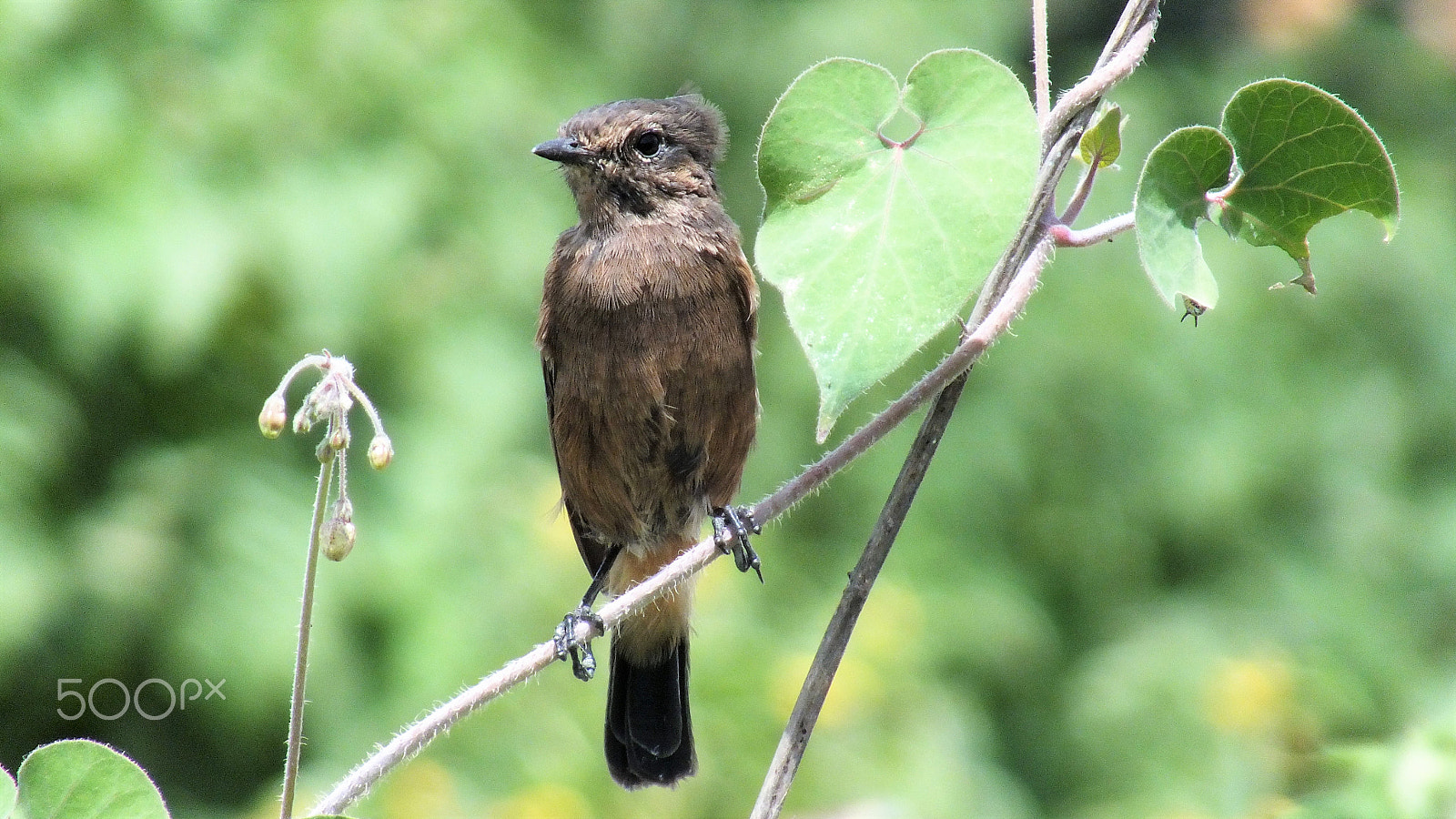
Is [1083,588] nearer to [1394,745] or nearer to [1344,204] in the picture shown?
[1394,745]

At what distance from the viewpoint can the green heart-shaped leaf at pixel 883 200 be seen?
1.58m

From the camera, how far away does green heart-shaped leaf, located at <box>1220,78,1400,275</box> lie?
164 centimetres

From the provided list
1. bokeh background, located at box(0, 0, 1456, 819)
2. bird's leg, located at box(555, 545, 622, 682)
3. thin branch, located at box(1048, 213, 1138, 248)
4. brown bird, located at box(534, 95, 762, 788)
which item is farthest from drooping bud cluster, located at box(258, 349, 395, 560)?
bokeh background, located at box(0, 0, 1456, 819)

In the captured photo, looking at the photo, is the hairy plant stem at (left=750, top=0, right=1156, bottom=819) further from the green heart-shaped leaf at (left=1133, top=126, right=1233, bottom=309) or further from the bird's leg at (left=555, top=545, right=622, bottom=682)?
the bird's leg at (left=555, top=545, right=622, bottom=682)

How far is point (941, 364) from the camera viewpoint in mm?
1671

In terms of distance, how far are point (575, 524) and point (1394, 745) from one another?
228 cm

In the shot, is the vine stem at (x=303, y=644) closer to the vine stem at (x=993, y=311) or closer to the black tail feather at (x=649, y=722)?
the vine stem at (x=993, y=311)

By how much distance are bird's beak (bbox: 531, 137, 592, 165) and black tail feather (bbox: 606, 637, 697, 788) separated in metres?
1.38

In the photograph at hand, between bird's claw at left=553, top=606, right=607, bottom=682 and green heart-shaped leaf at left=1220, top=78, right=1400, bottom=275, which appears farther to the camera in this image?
bird's claw at left=553, top=606, right=607, bottom=682

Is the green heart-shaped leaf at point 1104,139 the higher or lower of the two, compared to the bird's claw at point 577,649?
higher

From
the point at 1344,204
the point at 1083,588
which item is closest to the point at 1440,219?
the point at 1083,588

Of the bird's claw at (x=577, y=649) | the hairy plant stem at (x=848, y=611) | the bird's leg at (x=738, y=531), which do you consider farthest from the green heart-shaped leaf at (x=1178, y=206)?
the bird's claw at (x=577, y=649)

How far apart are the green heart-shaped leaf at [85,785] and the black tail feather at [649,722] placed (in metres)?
2.11

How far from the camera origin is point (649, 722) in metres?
3.64
